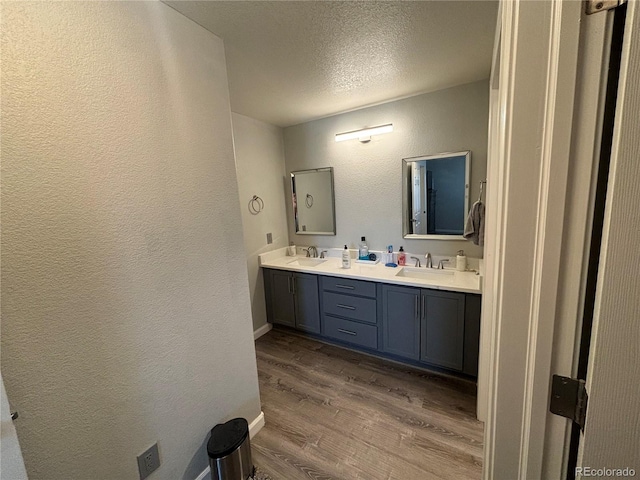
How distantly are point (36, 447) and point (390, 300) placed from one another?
6.67ft

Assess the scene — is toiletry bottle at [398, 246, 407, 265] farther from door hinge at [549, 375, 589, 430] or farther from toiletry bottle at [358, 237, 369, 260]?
door hinge at [549, 375, 589, 430]

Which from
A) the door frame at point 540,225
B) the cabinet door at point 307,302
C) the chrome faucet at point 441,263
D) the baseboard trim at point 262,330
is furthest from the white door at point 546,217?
the baseboard trim at point 262,330

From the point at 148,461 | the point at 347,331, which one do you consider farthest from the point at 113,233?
the point at 347,331

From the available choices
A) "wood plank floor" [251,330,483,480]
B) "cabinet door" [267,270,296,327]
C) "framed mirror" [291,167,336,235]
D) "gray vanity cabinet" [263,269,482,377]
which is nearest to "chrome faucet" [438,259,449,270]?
"gray vanity cabinet" [263,269,482,377]

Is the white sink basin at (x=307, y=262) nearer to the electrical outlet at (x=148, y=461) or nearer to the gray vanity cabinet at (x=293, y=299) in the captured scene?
the gray vanity cabinet at (x=293, y=299)

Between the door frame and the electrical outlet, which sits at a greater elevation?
the door frame

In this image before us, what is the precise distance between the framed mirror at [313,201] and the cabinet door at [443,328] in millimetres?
1292

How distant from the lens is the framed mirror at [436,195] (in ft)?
7.25

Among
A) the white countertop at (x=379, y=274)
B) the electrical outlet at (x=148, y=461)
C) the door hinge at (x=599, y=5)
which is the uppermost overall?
the door hinge at (x=599, y=5)

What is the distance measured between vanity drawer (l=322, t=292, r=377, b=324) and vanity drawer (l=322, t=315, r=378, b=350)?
0.07 meters

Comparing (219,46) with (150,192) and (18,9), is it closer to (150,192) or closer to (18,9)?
(18,9)

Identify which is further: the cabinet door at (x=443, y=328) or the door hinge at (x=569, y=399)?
the cabinet door at (x=443, y=328)

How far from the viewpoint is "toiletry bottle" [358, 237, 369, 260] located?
2.70 m

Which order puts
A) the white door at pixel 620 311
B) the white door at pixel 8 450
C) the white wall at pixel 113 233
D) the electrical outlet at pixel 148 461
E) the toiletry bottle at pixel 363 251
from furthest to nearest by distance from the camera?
the toiletry bottle at pixel 363 251 < the electrical outlet at pixel 148 461 < the white wall at pixel 113 233 < the white door at pixel 8 450 < the white door at pixel 620 311
